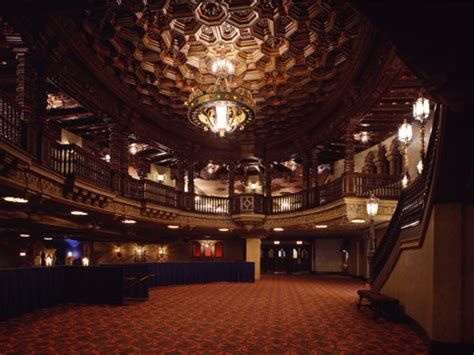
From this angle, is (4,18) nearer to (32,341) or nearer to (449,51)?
(32,341)

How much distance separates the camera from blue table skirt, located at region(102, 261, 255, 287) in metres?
13.9

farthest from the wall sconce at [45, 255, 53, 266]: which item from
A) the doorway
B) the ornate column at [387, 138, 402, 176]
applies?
the ornate column at [387, 138, 402, 176]

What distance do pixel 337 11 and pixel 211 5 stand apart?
2.79m

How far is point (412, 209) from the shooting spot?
7.13 meters

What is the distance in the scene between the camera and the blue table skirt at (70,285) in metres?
8.43

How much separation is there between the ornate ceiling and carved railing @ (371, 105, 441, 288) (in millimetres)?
3916

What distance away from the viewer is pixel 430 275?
568 centimetres

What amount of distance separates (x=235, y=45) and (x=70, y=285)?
758 cm

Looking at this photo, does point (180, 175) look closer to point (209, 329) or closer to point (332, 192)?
point (332, 192)

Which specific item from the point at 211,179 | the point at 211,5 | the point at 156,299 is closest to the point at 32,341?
the point at 156,299

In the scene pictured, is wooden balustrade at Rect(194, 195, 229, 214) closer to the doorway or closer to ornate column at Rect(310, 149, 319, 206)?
ornate column at Rect(310, 149, 319, 206)

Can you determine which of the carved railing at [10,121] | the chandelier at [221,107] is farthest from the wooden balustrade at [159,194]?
the carved railing at [10,121]

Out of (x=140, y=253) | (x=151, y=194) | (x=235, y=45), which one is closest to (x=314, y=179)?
(x=151, y=194)

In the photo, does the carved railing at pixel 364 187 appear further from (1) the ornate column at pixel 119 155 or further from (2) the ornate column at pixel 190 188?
(1) the ornate column at pixel 119 155
